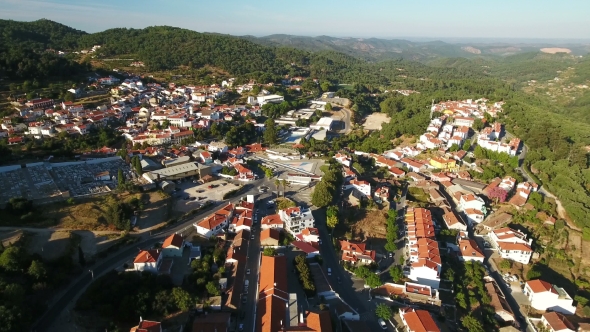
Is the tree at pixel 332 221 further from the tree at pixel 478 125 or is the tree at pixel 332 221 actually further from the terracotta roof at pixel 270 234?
the tree at pixel 478 125

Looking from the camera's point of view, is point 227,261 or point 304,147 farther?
point 304,147

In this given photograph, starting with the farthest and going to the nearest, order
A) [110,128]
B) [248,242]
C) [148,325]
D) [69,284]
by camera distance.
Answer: [110,128]
[248,242]
[69,284]
[148,325]

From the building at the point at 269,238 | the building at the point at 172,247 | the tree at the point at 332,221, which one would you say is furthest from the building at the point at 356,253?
the building at the point at 172,247

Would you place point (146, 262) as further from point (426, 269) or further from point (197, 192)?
point (426, 269)

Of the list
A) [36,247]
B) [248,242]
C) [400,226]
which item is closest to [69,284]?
[36,247]

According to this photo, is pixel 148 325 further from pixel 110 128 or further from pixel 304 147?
pixel 110 128

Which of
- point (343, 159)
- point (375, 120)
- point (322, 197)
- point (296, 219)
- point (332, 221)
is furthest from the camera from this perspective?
point (375, 120)

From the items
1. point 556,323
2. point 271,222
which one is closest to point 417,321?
point 556,323
